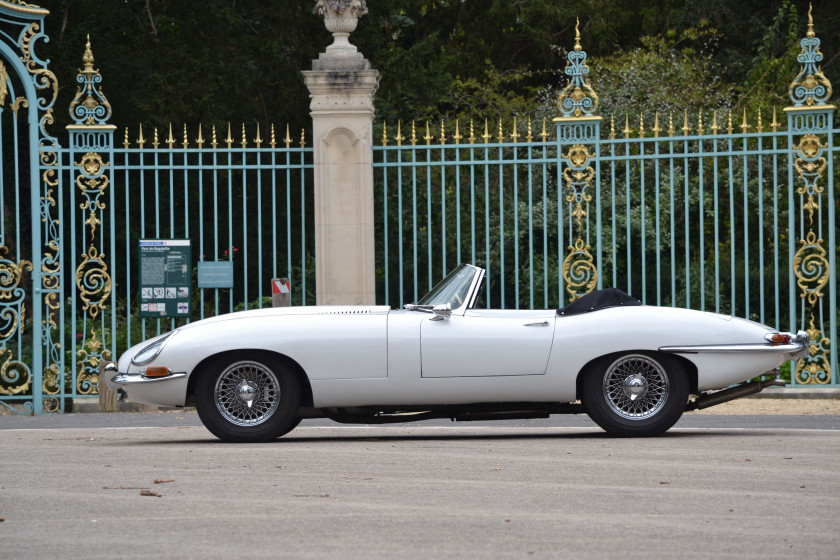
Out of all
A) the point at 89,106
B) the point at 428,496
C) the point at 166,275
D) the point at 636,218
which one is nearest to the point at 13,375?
the point at 166,275

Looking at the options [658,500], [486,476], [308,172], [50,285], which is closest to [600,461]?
[486,476]

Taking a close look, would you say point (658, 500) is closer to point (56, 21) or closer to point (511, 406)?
point (511, 406)

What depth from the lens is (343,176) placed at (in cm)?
1331

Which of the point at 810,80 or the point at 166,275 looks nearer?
the point at 810,80

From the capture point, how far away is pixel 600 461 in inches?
316

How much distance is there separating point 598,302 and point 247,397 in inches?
95.3

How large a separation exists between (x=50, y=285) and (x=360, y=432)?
406 centimetres

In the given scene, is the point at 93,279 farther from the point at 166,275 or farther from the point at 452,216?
the point at 452,216

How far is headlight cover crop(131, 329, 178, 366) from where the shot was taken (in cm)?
931

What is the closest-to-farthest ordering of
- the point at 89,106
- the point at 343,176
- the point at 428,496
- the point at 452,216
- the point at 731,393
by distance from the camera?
the point at 428,496 < the point at 731,393 < the point at 343,176 < the point at 89,106 < the point at 452,216

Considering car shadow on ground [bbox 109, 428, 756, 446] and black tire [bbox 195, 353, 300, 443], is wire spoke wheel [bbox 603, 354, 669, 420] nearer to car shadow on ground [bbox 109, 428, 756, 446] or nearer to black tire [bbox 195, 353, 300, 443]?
car shadow on ground [bbox 109, 428, 756, 446]

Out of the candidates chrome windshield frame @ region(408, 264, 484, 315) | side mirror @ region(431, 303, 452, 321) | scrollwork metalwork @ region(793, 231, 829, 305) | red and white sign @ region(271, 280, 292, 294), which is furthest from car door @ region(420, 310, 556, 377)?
scrollwork metalwork @ region(793, 231, 829, 305)

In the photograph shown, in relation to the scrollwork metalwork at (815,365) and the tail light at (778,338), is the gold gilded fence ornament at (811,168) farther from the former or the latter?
the tail light at (778,338)

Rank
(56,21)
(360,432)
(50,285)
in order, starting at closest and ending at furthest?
(360,432) < (50,285) < (56,21)
